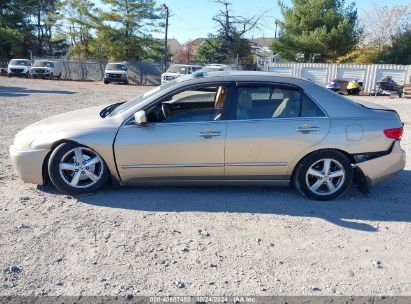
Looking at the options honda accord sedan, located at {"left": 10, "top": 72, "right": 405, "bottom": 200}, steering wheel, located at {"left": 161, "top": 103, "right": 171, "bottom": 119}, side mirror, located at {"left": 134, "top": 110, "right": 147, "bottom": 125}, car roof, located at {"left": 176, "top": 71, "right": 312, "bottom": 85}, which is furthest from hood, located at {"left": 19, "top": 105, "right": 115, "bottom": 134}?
car roof, located at {"left": 176, "top": 71, "right": 312, "bottom": 85}

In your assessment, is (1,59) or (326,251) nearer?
(326,251)

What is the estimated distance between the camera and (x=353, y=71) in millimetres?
27062

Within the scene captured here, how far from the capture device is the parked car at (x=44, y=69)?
32062 millimetres

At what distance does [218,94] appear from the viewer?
4.61 meters

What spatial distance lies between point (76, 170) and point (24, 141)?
705 millimetres

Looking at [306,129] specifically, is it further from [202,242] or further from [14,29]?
[14,29]

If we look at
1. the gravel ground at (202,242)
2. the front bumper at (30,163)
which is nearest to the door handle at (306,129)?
the gravel ground at (202,242)

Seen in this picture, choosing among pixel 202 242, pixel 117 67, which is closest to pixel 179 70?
pixel 117 67

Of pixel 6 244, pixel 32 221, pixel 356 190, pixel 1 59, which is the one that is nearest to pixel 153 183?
pixel 32 221

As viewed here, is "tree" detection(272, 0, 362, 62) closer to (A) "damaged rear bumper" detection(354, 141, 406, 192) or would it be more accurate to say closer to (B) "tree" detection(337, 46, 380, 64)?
(B) "tree" detection(337, 46, 380, 64)

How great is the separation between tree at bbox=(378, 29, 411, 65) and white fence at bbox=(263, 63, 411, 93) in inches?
295

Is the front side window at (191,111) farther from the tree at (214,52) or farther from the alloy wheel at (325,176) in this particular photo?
the tree at (214,52)

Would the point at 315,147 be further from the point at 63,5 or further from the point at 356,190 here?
the point at 63,5

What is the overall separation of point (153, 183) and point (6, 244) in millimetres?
1636
